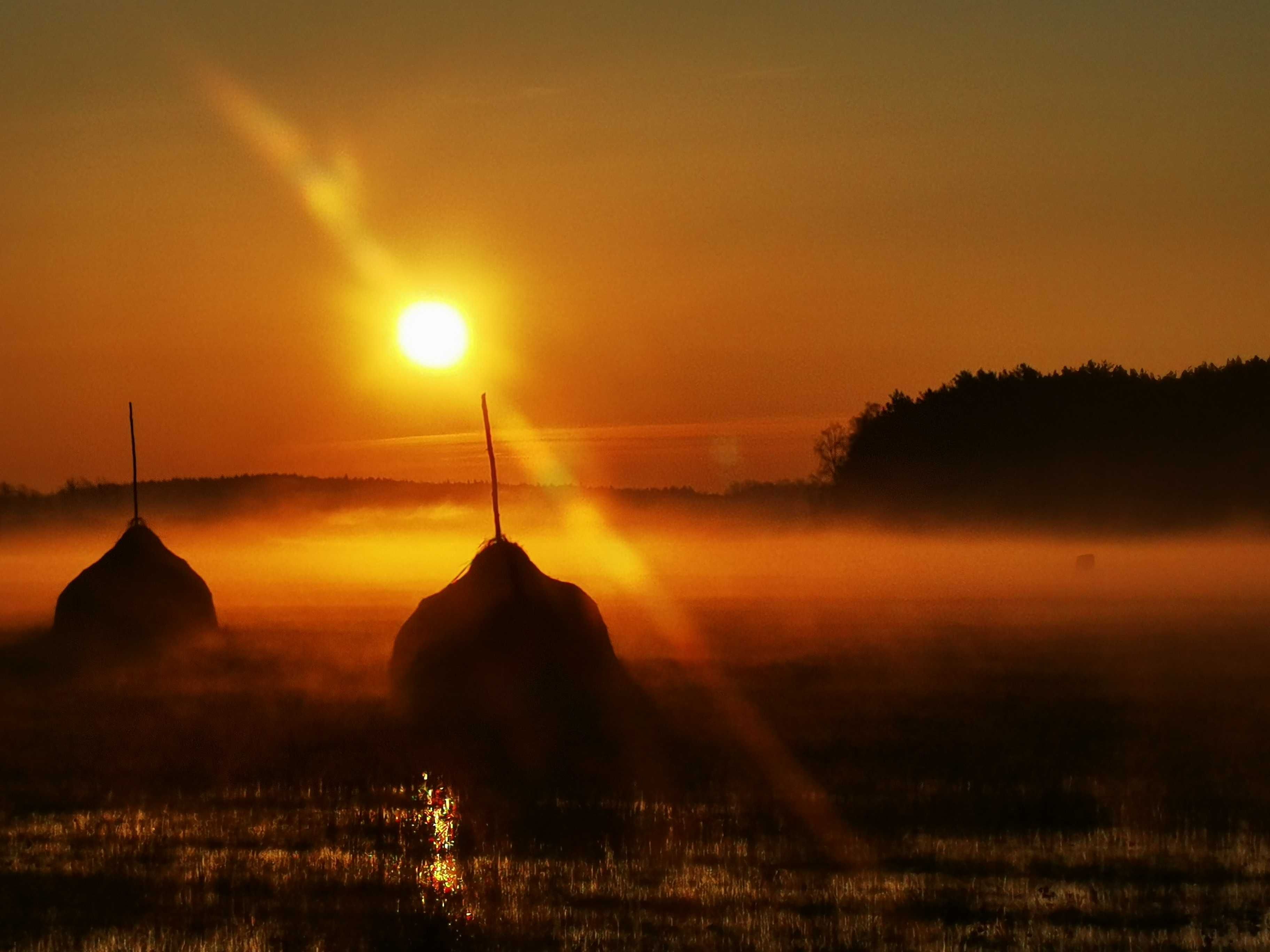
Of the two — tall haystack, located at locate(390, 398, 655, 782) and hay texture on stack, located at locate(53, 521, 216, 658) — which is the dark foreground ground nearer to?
tall haystack, located at locate(390, 398, 655, 782)

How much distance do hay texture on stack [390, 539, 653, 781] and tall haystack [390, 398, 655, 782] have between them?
2cm

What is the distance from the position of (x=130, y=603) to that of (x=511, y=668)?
1209 centimetres

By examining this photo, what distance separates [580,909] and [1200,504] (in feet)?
204

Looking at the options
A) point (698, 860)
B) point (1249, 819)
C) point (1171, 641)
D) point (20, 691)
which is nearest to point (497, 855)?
point (698, 860)

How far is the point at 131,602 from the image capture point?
30969mm

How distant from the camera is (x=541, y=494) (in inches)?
4301

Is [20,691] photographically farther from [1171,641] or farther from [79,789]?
[1171,641]

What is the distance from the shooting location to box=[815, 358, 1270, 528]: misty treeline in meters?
69.8

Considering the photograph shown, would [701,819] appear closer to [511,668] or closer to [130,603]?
[511,668]

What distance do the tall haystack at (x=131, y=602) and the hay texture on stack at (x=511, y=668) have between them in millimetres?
9345

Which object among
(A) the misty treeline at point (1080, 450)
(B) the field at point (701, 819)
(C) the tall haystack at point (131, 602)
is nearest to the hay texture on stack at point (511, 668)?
(B) the field at point (701, 819)

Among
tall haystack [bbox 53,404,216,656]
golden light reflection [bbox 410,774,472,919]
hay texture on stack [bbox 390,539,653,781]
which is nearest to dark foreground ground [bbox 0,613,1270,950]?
golden light reflection [bbox 410,774,472,919]

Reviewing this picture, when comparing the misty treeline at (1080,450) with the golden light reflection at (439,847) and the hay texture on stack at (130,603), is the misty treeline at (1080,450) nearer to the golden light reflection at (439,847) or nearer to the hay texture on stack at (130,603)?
the hay texture on stack at (130,603)

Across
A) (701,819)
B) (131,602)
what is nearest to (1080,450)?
(131,602)
